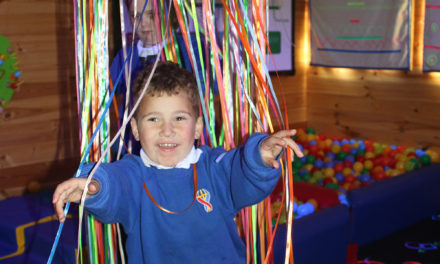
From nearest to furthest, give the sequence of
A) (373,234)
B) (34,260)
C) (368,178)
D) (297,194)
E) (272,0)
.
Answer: (34,260) → (373,234) → (297,194) → (368,178) → (272,0)

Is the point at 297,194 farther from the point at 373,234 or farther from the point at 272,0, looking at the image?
the point at 272,0

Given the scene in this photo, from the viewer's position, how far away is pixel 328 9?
4.45 metres

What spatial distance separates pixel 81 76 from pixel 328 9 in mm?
3429

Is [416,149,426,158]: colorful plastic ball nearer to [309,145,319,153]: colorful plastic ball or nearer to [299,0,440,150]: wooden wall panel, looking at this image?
[299,0,440,150]: wooden wall panel

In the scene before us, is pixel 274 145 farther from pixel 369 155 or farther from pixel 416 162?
pixel 369 155

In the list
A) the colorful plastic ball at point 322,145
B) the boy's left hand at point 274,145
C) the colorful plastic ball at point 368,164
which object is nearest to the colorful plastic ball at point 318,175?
the colorful plastic ball at point 368,164

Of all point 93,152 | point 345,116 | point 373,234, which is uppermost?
point 93,152

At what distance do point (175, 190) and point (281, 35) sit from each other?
3506 millimetres

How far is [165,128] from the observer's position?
123 centimetres

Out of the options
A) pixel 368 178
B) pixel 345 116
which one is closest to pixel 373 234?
pixel 368 178

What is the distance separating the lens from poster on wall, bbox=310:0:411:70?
157 inches

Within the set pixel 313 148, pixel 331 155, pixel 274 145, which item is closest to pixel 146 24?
pixel 274 145

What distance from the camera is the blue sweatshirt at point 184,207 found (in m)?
1.20

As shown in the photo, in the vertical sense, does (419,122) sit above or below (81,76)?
below
